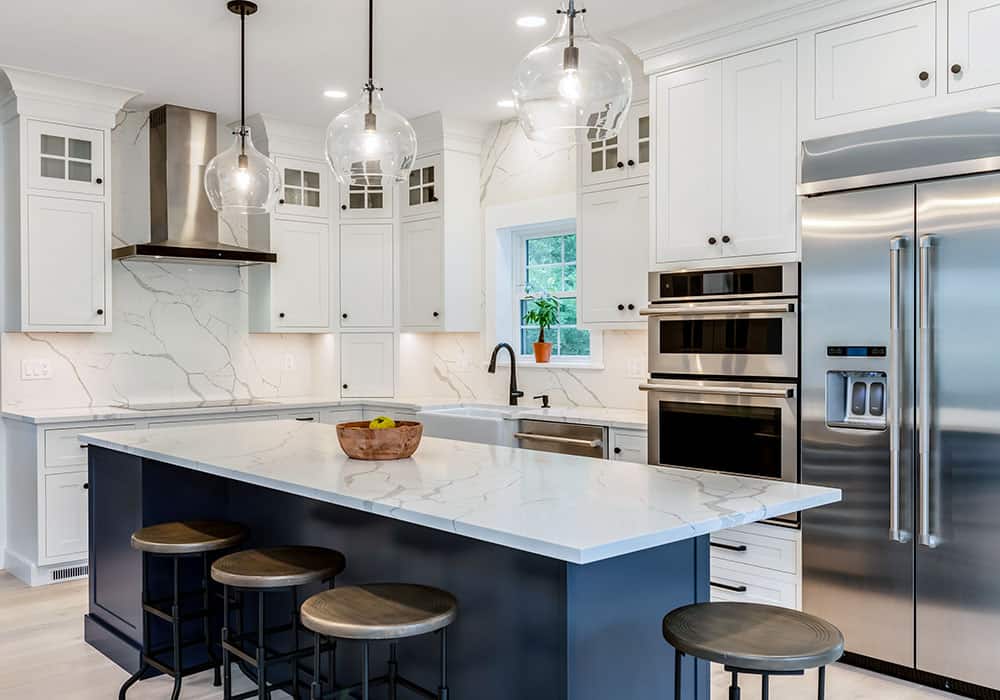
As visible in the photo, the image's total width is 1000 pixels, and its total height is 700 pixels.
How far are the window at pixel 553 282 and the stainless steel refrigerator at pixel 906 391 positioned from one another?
2.11 m

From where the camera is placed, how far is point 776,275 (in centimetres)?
346

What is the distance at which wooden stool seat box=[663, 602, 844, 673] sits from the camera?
1688 millimetres

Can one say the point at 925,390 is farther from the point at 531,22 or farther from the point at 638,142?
the point at 531,22

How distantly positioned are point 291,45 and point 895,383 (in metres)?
3.13

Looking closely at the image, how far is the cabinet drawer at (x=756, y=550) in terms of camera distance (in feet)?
11.3

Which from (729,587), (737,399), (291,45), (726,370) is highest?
(291,45)

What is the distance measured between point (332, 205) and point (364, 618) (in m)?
4.28

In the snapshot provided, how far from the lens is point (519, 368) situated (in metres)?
5.52

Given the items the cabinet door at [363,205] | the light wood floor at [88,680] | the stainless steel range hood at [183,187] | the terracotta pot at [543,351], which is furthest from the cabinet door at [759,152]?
the stainless steel range hood at [183,187]

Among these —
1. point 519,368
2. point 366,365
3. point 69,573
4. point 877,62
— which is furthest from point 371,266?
point 877,62

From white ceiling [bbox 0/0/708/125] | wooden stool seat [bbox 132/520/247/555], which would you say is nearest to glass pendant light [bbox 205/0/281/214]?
white ceiling [bbox 0/0/708/125]

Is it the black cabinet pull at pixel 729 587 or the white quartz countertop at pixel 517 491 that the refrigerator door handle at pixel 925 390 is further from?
the white quartz countertop at pixel 517 491

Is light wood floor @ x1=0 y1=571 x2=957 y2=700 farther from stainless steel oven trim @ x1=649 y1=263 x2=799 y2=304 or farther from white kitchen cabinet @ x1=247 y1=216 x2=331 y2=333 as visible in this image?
white kitchen cabinet @ x1=247 y1=216 x2=331 y2=333

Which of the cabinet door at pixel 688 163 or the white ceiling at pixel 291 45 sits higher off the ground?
the white ceiling at pixel 291 45
